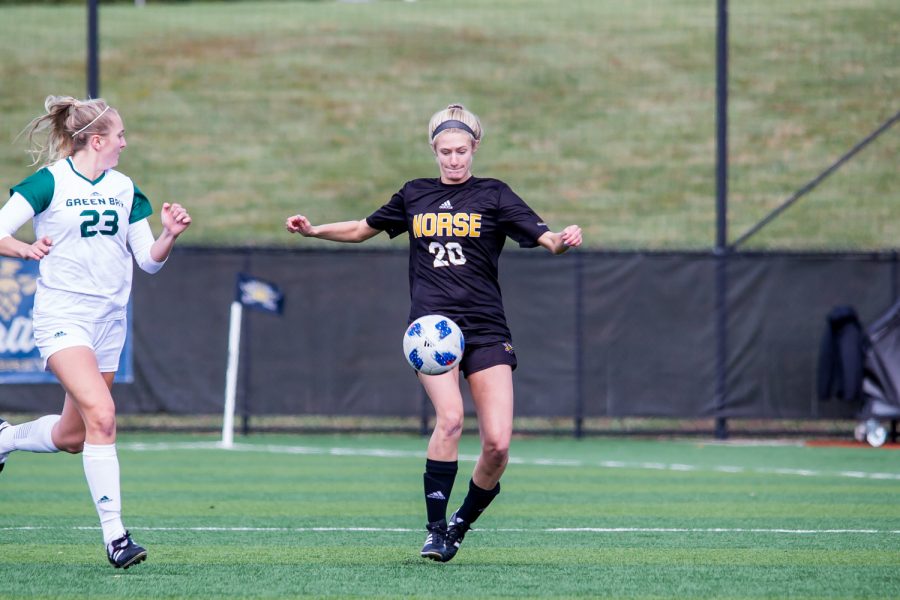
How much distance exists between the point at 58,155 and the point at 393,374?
10.3m

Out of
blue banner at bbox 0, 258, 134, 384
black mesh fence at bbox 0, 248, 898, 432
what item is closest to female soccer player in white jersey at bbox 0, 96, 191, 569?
blue banner at bbox 0, 258, 134, 384

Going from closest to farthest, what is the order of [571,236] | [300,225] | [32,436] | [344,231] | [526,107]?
[571,236] → [32,436] → [300,225] → [344,231] → [526,107]

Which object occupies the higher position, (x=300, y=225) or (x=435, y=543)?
(x=300, y=225)

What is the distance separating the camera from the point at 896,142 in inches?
1067

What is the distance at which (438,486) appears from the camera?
23.7 feet

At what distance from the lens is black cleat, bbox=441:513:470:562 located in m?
7.15

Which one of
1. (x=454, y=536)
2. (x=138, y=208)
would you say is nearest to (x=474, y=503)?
(x=454, y=536)

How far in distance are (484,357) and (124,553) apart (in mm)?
2043

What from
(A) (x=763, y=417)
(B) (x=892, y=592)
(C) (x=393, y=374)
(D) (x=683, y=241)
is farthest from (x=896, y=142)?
(B) (x=892, y=592)

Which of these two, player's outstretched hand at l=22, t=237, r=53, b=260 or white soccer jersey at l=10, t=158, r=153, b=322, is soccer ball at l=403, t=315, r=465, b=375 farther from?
player's outstretched hand at l=22, t=237, r=53, b=260

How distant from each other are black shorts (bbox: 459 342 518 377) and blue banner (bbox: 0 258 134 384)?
10.1 meters

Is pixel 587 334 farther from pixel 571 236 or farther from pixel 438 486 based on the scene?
pixel 571 236

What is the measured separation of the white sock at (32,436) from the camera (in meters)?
7.39

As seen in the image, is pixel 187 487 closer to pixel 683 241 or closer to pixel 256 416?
pixel 256 416
